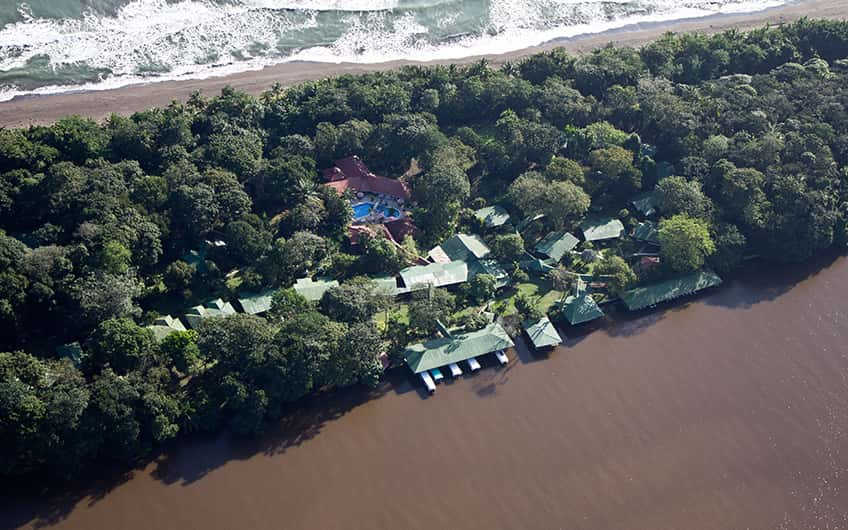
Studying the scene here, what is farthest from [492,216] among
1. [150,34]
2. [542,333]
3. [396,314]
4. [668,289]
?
[150,34]

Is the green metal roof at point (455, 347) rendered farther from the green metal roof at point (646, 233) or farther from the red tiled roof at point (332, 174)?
the red tiled roof at point (332, 174)

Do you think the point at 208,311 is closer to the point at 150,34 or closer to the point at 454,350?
the point at 454,350

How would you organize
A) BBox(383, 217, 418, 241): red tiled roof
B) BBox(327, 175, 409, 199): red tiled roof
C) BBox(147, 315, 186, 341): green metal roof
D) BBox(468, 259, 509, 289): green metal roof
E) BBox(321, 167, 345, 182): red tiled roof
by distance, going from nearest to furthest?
BBox(147, 315, 186, 341): green metal roof
BBox(468, 259, 509, 289): green metal roof
BBox(383, 217, 418, 241): red tiled roof
BBox(327, 175, 409, 199): red tiled roof
BBox(321, 167, 345, 182): red tiled roof

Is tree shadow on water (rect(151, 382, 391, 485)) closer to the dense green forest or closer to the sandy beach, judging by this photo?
the dense green forest

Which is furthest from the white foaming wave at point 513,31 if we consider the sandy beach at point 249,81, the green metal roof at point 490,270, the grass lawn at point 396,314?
the grass lawn at point 396,314

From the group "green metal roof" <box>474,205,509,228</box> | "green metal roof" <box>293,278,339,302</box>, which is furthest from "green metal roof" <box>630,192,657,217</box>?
"green metal roof" <box>293,278,339,302</box>

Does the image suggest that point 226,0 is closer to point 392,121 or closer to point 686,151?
point 392,121
